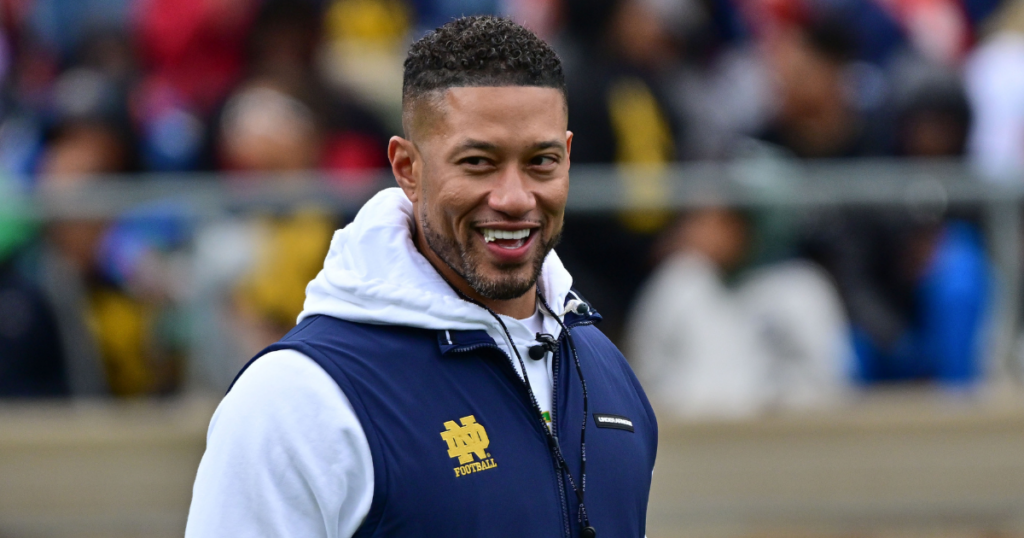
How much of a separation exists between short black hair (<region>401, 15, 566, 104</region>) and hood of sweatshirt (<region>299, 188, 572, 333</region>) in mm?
253

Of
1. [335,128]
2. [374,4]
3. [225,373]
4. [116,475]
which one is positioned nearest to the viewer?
[225,373]

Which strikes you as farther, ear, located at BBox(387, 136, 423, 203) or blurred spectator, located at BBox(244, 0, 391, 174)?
blurred spectator, located at BBox(244, 0, 391, 174)

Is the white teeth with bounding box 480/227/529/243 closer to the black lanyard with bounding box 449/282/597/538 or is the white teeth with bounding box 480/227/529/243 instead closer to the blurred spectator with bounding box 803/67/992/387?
the black lanyard with bounding box 449/282/597/538

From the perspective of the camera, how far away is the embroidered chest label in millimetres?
2334

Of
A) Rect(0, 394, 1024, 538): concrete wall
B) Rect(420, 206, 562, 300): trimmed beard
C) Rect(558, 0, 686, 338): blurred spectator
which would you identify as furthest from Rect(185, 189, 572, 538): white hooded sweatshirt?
Rect(0, 394, 1024, 538): concrete wall

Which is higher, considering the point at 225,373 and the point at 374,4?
the point at 374,4

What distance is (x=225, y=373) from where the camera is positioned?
582cm

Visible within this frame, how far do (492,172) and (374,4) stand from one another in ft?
20.5

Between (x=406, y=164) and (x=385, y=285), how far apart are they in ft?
0.85

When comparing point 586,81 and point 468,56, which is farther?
point 586,81

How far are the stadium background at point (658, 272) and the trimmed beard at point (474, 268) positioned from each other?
10.7ft

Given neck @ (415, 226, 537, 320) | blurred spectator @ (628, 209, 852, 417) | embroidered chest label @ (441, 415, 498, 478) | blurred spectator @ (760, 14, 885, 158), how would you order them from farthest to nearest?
1. blurred spectator @ (760, 14, 885, 158)
2. blurred spectator @ (628, 209, 852, 417)
3. neck @ (415, 226, 537, 320)
4. embroidered chest label @ (441, 415, 498, 478)

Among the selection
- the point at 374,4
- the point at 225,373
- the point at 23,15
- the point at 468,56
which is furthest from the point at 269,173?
the point at 468,56

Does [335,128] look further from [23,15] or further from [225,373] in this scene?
[23,15]
